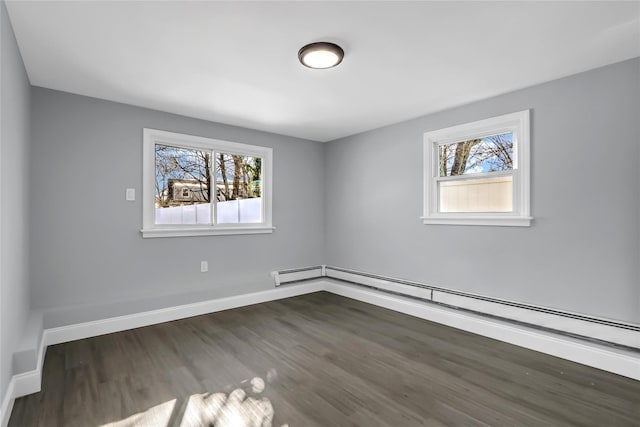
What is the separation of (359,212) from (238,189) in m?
1.78

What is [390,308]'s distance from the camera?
13.6ft

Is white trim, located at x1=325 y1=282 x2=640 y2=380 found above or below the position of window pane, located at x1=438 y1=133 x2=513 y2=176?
below

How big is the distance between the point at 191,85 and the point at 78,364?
8.44 ft

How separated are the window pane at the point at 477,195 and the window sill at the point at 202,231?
Result: 7.97 feet

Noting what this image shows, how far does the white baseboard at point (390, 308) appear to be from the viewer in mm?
2367

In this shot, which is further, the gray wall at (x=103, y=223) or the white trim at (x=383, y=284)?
the white trim at (x=383, y=284)

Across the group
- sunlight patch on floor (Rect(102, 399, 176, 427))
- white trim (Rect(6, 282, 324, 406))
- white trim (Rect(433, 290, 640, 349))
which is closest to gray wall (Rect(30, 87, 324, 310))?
white trim (Rect(6, 282, 324, 406))

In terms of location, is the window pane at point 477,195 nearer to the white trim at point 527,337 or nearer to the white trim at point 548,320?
the white trim at point 548,320

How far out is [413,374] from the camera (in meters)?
2.46

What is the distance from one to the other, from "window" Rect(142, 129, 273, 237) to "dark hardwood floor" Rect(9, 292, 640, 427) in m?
Result: 1.27

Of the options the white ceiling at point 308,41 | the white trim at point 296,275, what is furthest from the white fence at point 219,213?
the white ceiling at point 308,41

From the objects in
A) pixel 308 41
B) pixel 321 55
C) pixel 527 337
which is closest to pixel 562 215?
pixel 527 337

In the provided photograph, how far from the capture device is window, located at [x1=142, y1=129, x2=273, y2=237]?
12.2 feet

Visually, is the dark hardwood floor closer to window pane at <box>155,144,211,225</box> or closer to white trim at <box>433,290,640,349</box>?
white trim at <box>433,290,640,349</box>
